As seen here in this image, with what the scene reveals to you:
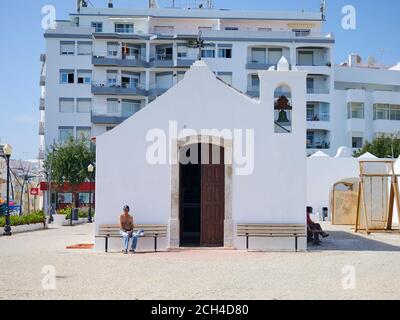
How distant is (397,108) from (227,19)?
20.0m

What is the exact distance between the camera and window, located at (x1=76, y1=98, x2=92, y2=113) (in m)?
58.1

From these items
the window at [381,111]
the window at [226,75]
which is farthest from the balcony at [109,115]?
the window at [381,111]

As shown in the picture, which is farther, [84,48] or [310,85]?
[310,85]

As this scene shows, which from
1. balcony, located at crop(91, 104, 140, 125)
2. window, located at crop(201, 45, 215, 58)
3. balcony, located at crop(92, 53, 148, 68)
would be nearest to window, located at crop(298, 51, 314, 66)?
window, located at crop(201, 45, 215, 58)

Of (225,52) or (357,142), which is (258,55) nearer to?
(225,52)

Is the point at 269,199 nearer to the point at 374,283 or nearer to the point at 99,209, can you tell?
the point at 99,209

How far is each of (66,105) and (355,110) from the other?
94.8 feet

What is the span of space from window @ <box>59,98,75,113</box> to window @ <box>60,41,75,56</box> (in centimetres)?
458

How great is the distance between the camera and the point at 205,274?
1253 cm

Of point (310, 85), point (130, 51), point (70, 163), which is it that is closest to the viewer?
point (70, 163)

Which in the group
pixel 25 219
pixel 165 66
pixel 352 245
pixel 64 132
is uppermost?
pixel 165 66

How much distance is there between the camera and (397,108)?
6203 cm

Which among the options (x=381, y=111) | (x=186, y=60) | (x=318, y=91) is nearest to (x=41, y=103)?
(x=186, y=60)

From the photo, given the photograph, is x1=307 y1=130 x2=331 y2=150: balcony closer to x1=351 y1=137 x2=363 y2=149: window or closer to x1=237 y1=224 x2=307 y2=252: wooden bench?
x1=351 y1=137 x2=363 y2=149: window
